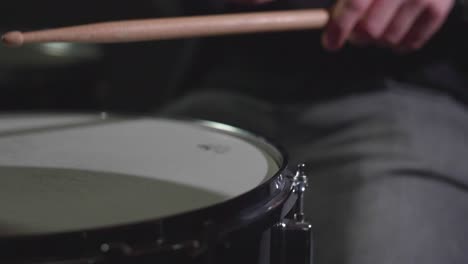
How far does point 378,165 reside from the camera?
0.76 meters

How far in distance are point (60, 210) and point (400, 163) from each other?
0.42 metres

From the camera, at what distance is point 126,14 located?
4.10 feet

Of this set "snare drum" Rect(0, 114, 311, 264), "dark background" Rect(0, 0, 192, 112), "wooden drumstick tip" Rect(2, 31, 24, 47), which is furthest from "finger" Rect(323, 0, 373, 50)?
"dark background" Rect(0, 0, 192, 112)

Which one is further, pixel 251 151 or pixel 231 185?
pixel 251 151

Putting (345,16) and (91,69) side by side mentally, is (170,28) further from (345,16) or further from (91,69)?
(91,69)

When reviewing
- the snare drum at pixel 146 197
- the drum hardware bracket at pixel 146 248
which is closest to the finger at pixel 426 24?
the snare drum at pixel 146 197

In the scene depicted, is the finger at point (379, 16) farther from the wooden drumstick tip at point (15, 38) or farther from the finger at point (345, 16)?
the wooden drumstick tip at point (15, 38)

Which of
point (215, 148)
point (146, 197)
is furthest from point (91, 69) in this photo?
point (146, 197)

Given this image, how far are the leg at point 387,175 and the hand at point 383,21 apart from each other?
0.11 metres

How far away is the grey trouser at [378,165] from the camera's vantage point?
2.23 feet

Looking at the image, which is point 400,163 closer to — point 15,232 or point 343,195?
point 343,195

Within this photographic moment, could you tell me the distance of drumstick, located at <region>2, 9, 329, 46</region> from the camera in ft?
1.77

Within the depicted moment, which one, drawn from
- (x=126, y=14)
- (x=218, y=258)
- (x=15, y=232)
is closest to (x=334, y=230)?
(x=218, y=258)

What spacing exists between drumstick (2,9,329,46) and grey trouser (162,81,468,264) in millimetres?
155
